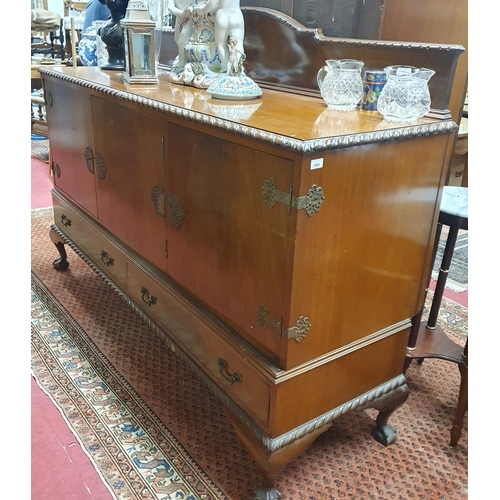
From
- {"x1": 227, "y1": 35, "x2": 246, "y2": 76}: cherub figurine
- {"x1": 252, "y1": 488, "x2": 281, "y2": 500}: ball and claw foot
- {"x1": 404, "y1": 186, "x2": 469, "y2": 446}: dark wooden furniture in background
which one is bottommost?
{"x1": 252, "y1": 488, "x2": 281, "y2": 500}: ball and claw foot

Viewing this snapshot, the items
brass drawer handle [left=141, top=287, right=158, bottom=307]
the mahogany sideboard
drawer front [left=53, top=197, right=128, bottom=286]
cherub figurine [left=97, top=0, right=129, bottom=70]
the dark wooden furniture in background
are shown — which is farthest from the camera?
cherub figurine [left=97, top=0, right=129, bottom=70]

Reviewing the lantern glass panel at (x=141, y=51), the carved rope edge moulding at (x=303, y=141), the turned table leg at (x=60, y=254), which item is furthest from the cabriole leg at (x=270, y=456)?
the turned table leg at (x=60, y=254)

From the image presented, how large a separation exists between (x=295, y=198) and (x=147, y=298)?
92 centimetres

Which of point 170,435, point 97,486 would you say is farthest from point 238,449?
point 97,486

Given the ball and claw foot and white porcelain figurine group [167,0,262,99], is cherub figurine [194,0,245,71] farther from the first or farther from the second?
the ball and claw foot

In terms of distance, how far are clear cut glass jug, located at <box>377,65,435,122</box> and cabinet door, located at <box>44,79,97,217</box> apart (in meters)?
1.11

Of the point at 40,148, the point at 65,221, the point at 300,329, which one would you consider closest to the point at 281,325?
the point at 300,329

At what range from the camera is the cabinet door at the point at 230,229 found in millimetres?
1093

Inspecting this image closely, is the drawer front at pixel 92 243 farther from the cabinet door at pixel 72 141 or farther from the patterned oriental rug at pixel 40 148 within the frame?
the patterned oriental rug at pixel 40 148

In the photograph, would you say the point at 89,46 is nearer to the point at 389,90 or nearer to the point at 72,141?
the point at 72,141

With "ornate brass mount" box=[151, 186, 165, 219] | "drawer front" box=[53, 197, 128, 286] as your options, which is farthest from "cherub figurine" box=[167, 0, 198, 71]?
"drawer front" box=[53, 197, 128, 286]

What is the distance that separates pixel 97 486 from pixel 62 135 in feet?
4.72

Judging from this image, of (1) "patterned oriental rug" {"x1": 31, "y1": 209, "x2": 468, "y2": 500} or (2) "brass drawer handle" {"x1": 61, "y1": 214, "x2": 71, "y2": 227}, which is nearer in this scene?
(1) "patterned oriental rug" {"x1": 31, "y1": 209, "x2": 468, "y2": 500}

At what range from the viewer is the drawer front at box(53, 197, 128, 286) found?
6.33 feet
